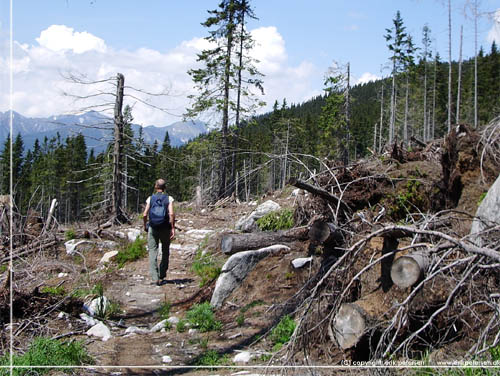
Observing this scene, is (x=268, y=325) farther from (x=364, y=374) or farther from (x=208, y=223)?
(x=208, y=223)

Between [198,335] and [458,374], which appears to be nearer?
[458,374]

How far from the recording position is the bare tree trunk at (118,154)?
44.4ft

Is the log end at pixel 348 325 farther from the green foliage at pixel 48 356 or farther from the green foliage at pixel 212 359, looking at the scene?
the green foliage at pixel 48 356

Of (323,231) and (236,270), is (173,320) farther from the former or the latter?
(323,231)

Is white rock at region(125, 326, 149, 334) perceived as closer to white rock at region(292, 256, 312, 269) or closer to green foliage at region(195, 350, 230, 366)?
green foliage at region(195, 350, 230, 366)

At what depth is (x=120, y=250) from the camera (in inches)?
402

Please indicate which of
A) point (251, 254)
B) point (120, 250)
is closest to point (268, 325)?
point (251, 254)

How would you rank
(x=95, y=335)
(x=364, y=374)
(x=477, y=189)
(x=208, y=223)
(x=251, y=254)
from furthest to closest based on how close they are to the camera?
(x=208, y=223)
(x=251, y=254)
(x=477, y=189)
(x=95, y=335)
(x=364, y=374)

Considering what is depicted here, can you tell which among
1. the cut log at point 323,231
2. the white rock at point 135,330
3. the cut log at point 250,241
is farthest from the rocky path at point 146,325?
the cut log at point 323,231

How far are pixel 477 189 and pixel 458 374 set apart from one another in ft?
11.3

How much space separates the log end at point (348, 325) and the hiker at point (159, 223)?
458cm

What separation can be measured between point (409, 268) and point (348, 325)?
2.77 feet

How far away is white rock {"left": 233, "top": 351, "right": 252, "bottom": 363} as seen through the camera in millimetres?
4621

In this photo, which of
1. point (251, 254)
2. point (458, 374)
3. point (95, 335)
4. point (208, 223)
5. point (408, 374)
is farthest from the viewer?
point (208, 223)
